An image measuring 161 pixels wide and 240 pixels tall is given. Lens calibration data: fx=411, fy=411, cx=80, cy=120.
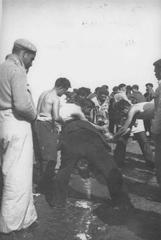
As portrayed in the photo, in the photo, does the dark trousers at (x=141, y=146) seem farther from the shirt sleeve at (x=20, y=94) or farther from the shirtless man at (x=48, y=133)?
the shirt sleeve at (x=20, y=94)

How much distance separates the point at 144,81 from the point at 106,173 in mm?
13714

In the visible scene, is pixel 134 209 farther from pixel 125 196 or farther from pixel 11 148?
pixel 11 148

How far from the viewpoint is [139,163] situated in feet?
30.6

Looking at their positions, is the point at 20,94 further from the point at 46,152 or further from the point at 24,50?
the point at 46,152

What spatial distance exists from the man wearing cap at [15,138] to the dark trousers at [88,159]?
1194mm

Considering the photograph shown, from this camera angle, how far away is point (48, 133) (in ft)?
21.9

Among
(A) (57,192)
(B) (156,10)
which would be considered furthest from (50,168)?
(B) (156,10)

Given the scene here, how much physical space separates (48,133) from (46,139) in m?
0.10

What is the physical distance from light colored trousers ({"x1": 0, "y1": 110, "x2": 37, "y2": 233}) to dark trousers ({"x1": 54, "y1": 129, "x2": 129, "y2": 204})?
1.25 metres

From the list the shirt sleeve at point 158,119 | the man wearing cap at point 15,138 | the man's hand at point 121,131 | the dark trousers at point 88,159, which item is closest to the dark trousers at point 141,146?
the man's hand at point 121,131

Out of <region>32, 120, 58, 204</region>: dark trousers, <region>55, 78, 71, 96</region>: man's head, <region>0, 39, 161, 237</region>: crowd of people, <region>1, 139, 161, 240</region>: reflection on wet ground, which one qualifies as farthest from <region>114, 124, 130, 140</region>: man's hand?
<region>55, 78, 71, 96</region>: man's head

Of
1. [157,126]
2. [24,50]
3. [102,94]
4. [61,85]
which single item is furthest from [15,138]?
[102,94]

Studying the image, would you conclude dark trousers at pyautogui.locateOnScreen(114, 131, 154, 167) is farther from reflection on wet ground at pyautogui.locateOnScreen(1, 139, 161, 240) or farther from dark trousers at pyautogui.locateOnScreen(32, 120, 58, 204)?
dark trousers at pyautogui.locateOnScreen(32, 120, 58, 204)

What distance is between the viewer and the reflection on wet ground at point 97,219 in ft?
14.7
